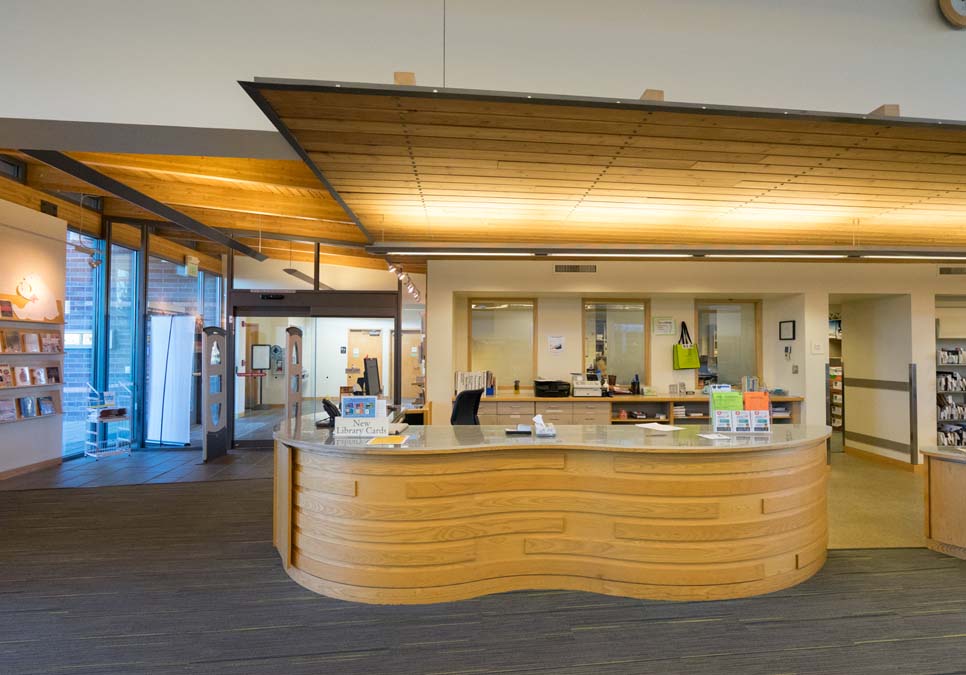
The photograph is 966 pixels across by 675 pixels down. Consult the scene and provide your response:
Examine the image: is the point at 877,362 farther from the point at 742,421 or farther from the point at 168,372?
the point at 168,372

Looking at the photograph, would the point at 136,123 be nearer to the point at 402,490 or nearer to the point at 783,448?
the point at 402,490

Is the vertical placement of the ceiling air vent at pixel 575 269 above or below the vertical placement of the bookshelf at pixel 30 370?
above

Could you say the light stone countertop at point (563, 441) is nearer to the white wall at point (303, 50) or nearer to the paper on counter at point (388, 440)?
the paper on counter at point (388, 440)

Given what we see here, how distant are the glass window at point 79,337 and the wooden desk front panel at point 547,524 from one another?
21.8 ft

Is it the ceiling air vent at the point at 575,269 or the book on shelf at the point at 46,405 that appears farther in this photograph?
the ceiling air vent at the point at 575,269

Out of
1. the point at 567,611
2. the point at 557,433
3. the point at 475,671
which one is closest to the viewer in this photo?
the point at 475,671

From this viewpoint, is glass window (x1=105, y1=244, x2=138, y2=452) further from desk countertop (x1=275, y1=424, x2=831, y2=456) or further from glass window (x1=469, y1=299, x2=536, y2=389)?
desk countertop (x1=275, y1=424, x2=831, y2=456)

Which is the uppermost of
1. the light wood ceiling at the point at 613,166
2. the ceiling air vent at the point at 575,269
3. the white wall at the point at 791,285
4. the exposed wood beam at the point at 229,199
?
the exposed wood beam at the point at 229,199

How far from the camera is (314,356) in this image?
29.6 ft

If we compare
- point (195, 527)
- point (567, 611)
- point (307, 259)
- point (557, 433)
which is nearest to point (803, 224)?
point (557, 433)

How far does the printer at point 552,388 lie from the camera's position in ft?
24.7

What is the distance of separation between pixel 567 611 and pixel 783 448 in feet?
6.35

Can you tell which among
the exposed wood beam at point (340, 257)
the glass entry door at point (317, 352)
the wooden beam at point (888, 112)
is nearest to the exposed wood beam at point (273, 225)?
the exposed wood beam at point (340, 257)

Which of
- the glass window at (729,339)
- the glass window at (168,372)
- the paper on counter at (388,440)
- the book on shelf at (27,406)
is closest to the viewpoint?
the paper on counter at (388,440)
